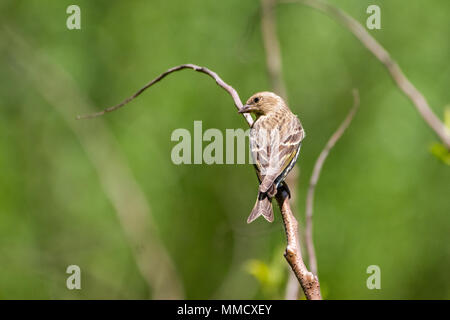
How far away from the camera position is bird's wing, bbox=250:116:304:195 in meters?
4.08

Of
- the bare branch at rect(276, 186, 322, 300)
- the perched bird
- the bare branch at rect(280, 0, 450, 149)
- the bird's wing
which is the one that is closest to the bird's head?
the perched bird

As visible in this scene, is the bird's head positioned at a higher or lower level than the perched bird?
higher

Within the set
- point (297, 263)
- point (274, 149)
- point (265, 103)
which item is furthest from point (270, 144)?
point (297, 263)

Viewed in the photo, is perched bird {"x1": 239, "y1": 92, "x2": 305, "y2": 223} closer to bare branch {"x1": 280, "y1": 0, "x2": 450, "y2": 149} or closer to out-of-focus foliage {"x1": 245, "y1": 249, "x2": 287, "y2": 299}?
bare branch {"x1": 280, "y1": 0, "x2": 450, "y2": 149}

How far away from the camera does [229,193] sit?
9500 mm

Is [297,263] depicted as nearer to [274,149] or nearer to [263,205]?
[263,205]

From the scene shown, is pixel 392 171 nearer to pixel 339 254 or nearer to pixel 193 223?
pixel 339 254

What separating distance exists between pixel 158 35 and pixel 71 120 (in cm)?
274

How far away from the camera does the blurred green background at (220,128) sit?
9531mm

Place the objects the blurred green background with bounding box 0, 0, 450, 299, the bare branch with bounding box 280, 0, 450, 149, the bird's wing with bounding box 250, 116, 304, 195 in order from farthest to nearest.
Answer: the blurred green background with bounding box 0, 0, 450, 299, the bird's wing with bounding box 250, 116, 304, 195, the bare branch with bounding box 280, 0, 450, 149

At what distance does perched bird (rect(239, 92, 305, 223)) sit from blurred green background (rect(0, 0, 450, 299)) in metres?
4.19

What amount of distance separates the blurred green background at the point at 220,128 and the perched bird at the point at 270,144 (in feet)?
13.8

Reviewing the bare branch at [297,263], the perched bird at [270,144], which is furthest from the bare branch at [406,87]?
the bare branch at [297,263]
